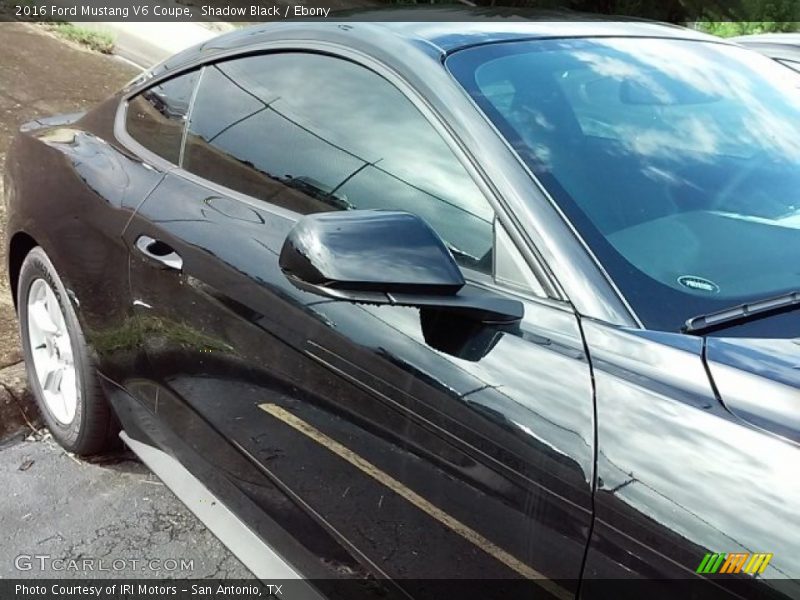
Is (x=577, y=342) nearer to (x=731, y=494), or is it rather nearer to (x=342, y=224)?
(x=731, y=494)

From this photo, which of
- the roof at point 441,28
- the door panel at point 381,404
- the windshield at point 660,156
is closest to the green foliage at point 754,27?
the roof at point 441,28

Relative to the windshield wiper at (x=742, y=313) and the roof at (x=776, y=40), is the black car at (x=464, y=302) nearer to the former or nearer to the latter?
the windshield wiper at (x=742, y=313)

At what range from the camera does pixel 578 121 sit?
1.86m

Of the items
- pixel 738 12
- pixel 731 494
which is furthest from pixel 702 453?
pixel 738 12

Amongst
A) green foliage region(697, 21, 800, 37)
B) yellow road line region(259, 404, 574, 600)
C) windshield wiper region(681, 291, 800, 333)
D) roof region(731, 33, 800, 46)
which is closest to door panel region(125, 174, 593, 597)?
yellow road line region(259, 404, 574, 600)

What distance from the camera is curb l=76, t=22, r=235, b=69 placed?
816 centimetres

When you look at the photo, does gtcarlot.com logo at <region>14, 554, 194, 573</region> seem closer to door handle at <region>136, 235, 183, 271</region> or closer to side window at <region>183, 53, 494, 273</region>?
door handle at <region>136, 235, 183, 271</region>

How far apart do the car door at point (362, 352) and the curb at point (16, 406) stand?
1.10 metres

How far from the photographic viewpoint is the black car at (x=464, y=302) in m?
1.30

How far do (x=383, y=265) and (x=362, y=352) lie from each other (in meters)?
0.27

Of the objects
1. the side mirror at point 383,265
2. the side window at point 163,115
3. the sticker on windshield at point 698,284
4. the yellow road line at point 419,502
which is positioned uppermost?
the sticker on windshield at point 698,284

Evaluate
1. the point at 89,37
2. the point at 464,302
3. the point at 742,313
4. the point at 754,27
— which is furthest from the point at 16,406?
the point at 754,27

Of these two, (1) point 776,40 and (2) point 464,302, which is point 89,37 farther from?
(2) point 464,302

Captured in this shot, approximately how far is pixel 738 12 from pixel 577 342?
12.5 m
